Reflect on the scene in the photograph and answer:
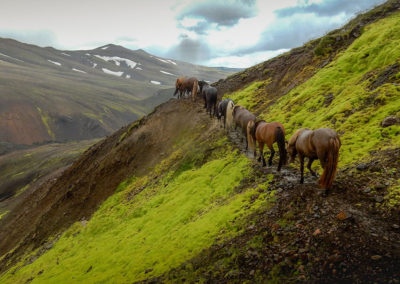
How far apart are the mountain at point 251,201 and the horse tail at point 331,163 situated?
1.33 ft

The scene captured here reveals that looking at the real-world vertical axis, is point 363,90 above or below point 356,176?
above

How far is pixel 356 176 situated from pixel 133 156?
21.6 m

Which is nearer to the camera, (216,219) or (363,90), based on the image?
(216,219)

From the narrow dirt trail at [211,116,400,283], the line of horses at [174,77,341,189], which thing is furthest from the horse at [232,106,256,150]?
the narrow dirt trail at [211,116,400,283]

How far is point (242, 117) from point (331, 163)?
8.96 meters

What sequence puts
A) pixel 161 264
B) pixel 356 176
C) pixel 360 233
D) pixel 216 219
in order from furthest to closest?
1. pixel 216 219
2. pixel 161 264
3. pixel 356 176
4. pixel 360 233

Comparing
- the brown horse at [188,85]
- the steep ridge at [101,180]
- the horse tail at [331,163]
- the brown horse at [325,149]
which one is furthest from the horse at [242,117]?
the brown horse at [188,85]

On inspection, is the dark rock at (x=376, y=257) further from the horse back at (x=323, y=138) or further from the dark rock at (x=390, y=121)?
the dark rock at (x=390, y=121)

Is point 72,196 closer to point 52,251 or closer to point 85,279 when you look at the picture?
point 52,251

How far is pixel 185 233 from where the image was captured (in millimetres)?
11320

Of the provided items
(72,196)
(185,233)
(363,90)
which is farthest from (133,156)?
(363,90)

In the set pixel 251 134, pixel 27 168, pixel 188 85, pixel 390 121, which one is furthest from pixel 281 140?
pixel 27 168

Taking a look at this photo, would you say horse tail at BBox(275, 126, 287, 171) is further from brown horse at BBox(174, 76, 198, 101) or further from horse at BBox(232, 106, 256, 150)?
brown horse at BBox(174, 76, 198, 101)

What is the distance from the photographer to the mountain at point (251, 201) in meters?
7.47
